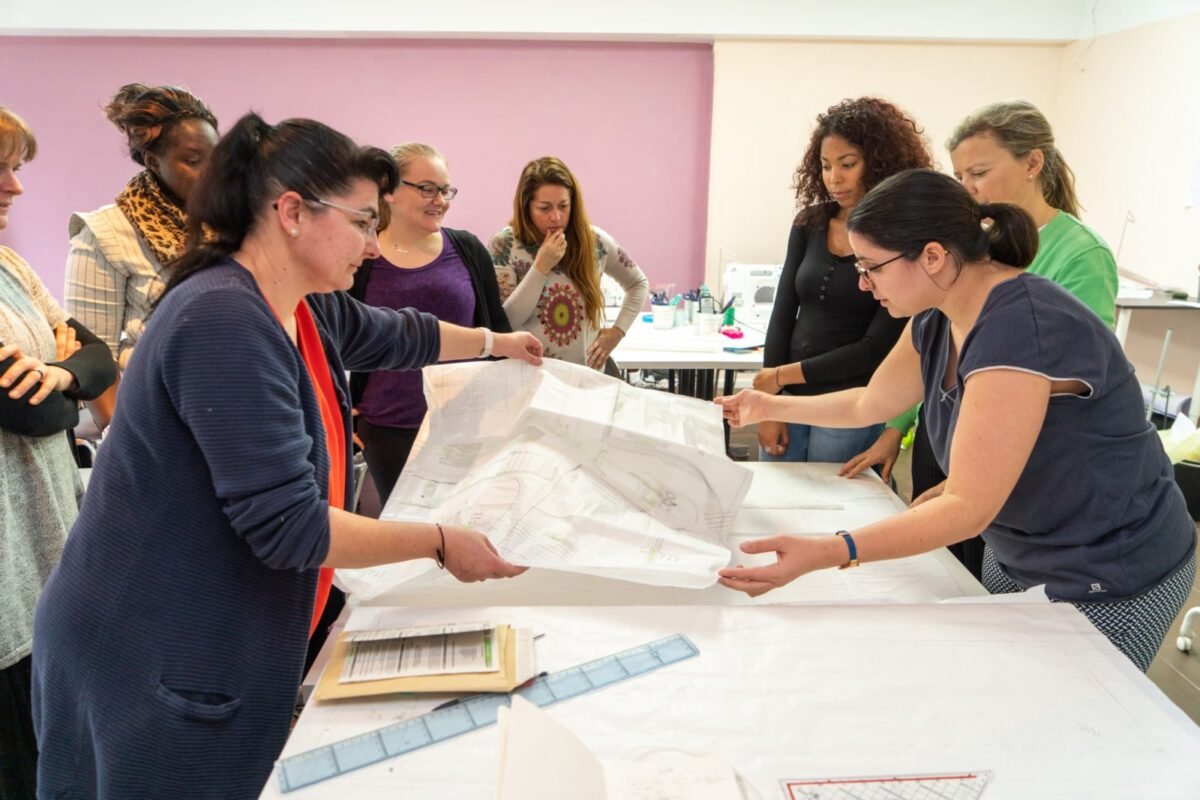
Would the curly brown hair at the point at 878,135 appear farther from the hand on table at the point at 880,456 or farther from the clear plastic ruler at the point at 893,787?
the clear plastic ruler at the point at 893,787

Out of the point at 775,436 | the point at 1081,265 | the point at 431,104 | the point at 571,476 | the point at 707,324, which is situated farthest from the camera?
the point at 431,104

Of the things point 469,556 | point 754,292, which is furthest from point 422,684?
point 754,292

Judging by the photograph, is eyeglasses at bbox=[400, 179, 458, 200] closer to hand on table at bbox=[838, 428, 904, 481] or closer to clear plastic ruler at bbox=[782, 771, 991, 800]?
hand on table at bbox=[838, 428, 904, 481]

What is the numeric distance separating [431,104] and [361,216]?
419 cm

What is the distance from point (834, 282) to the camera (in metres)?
1.92

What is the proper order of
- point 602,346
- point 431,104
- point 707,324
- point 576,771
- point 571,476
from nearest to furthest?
point 576,771
point 571,476
point 602,346
point 707,324
point 431,104

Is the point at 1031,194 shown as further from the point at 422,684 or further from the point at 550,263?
the point at 422,684

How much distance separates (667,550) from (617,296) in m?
3.07

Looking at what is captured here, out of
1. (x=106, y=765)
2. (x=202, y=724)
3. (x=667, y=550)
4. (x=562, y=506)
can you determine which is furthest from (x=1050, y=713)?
(x=106, y=765)

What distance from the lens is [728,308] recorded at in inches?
142

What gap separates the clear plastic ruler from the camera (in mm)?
774

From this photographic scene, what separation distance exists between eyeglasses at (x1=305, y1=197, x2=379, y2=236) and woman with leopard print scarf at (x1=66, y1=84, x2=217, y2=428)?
874mm

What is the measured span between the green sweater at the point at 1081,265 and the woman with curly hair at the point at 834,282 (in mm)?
354

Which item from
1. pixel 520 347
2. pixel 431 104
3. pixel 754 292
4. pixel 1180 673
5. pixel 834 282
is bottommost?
pixel 1180 673
